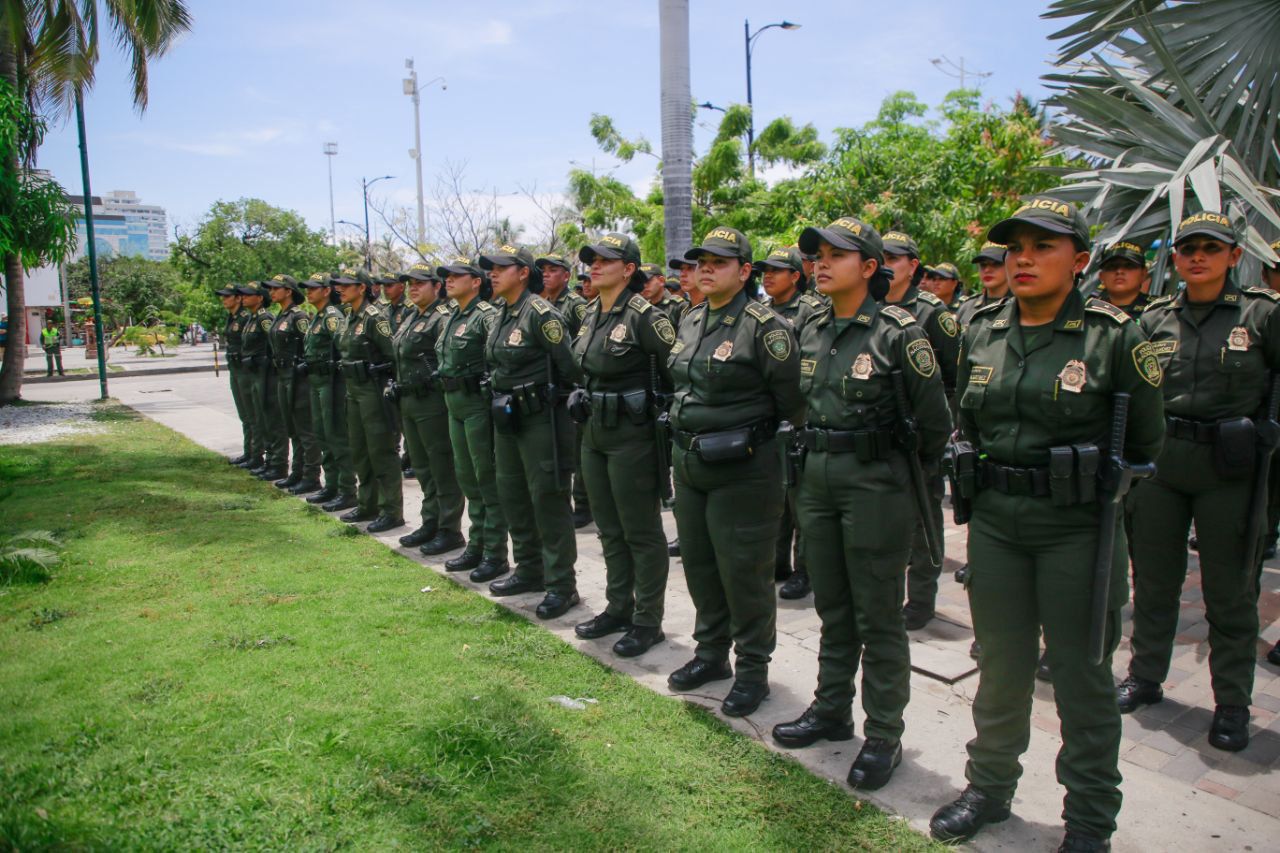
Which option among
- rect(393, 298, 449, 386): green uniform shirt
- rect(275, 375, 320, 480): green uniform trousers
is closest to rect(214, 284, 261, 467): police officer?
rect(275, 375, 320, 480): green uniform trousers

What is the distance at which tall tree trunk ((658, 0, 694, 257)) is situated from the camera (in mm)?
7215

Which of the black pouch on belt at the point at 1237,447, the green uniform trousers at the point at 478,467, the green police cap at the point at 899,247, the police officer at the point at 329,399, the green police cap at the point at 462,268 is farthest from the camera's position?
the police officer at the point at 329,399

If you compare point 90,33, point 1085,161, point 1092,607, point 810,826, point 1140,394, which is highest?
point 90,33

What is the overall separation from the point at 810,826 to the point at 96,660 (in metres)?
3.69

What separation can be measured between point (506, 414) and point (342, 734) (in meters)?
2.24

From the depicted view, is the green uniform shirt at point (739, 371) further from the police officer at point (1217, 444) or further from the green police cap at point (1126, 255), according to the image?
the green police cap at point (1126, 255)

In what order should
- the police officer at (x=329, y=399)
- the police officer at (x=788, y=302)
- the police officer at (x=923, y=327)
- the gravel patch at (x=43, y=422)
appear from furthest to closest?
the gravel patch at (x=43, y=422) → the police officer at (x=329, y=399) → the police officer at (x=788, y=302) → the police officer at (x=923, y=327)

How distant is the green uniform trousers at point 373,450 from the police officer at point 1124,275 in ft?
17.3

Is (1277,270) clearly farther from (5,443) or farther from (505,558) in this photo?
(5,443)

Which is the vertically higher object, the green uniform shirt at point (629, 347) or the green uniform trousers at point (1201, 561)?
the green uniform shirt at point (629, 347)

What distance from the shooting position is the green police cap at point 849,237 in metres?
3.41

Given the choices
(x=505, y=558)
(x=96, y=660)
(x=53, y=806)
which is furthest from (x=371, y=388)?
(x=53, y=806)

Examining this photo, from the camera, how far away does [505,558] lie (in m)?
6.21

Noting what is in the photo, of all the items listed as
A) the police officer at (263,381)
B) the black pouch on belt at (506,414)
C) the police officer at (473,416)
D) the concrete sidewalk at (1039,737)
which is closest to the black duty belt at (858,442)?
the concrete sidewalk at (1039,737)
